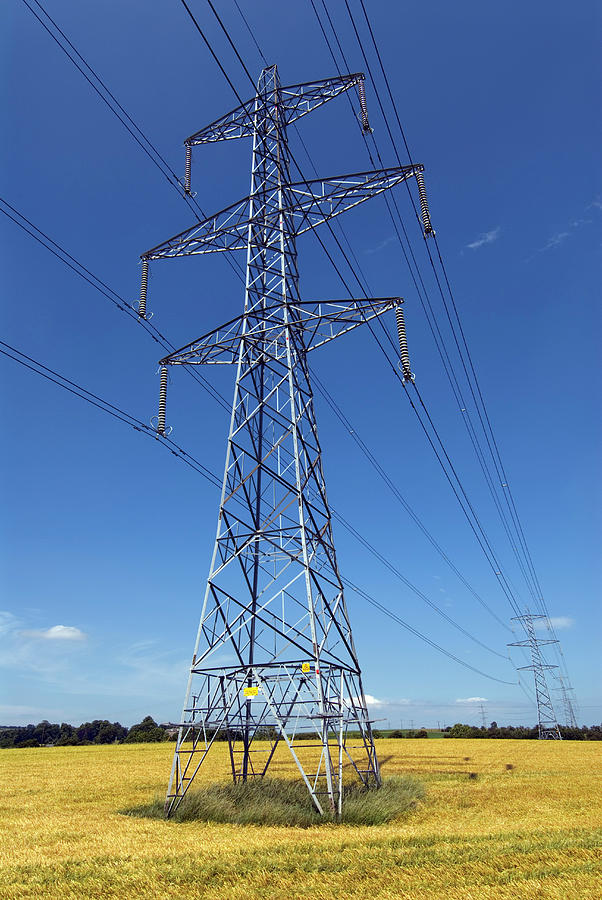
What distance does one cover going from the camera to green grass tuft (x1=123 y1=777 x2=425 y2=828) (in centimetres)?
1562

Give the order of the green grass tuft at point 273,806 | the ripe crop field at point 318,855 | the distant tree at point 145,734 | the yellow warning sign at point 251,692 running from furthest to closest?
1. the distant tree at point 145,734
2. the yellow warning sign at point 251,692
3. the green grass tuft at point 273,806
4. the ripe crop field at point 318,855

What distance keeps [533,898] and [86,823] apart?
12493 mm

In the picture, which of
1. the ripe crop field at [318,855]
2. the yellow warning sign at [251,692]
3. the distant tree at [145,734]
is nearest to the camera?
the ripe crop field at [318,855]

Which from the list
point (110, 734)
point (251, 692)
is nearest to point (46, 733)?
point (110, 734)

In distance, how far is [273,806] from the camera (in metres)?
16.1

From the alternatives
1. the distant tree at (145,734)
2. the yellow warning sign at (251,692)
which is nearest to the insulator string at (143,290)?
the yellow warning sign at (251,692)

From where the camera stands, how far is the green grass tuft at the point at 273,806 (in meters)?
15.6

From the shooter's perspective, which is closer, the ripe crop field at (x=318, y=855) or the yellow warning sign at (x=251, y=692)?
the ripe crop field at (x=318, y=855)

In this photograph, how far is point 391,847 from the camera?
12039mm

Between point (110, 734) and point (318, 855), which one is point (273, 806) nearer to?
point (318, 855)

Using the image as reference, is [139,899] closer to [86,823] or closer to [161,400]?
[86,823]

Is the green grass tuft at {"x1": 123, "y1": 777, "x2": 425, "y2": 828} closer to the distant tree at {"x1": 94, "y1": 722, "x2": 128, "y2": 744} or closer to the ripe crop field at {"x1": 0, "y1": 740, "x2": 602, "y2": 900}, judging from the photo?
the ripe crop field at {"x1": 0, "y1": 740, "x2": 602, "y2": 900}

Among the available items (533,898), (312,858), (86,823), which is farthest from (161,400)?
(533,898)

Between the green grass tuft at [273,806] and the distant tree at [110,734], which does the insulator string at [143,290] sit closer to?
the green grass tuft at [273,806]
